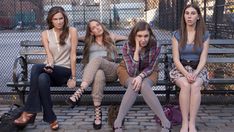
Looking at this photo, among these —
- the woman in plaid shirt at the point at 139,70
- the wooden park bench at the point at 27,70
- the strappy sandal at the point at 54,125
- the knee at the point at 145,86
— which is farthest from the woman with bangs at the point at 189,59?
the strappy sandal at the point at 54,125

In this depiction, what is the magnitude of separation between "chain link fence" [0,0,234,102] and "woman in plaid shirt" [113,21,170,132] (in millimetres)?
1695

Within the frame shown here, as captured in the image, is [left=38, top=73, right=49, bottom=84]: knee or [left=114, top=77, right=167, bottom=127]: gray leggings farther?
[left=38, top=73, right=49, bottom=84]: knee

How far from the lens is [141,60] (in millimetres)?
5348

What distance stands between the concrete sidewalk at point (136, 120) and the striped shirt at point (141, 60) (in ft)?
2.51

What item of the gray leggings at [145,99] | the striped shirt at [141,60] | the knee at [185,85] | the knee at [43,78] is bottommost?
the gray leggings at [145,99]

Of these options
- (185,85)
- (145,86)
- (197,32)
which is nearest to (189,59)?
(197,32)

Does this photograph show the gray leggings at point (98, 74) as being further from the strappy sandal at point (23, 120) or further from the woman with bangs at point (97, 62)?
the strappy sandal at point (23, 120)

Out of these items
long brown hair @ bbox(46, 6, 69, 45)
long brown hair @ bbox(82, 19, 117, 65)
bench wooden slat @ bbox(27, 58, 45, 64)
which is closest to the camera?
long brown hair @ bbox(46, 6, 69, 45)

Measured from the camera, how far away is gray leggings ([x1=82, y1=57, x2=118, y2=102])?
17.7ft

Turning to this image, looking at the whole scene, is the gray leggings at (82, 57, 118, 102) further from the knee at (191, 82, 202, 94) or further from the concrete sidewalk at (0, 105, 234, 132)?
the knee at (191, 82, 202, 94)

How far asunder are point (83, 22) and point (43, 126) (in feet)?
7.09

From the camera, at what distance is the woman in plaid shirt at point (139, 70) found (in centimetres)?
508

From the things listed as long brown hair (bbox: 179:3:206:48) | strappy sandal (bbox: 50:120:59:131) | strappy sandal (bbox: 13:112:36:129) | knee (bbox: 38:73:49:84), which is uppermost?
long brown hair (bbox: 179:3:206:48)

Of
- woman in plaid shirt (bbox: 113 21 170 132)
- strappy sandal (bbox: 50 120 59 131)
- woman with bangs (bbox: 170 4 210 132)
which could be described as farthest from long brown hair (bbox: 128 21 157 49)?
strappy sandal (bbox: 50 120 59 131)
